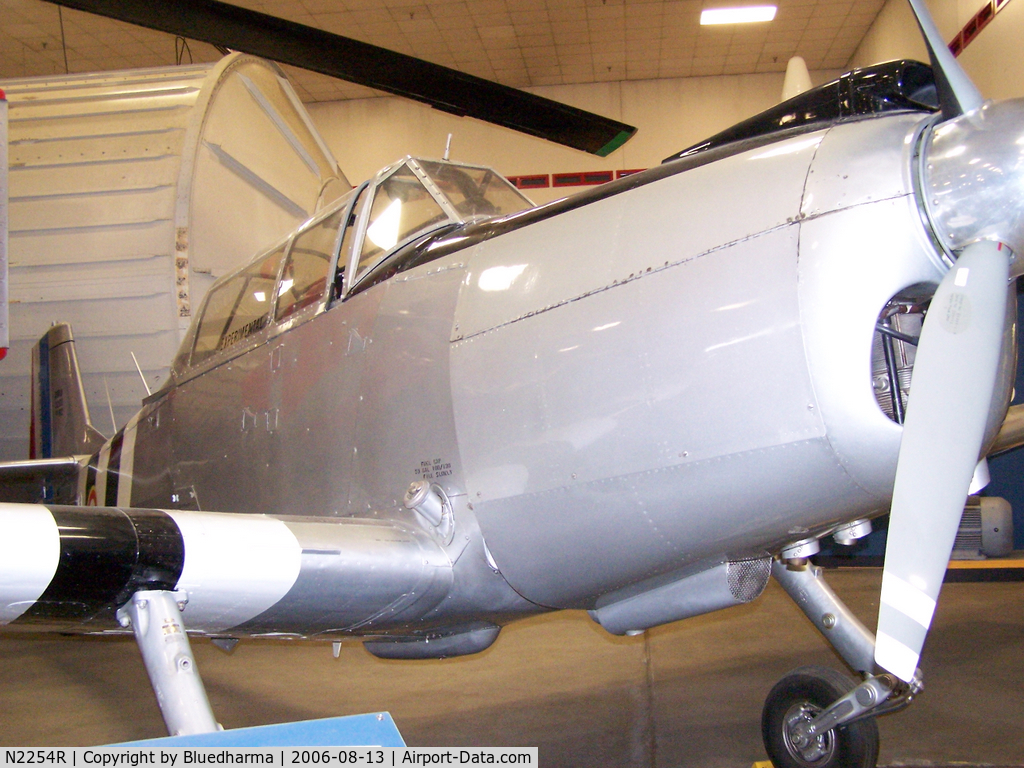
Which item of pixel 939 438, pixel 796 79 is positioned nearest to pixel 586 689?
pixel 939 438

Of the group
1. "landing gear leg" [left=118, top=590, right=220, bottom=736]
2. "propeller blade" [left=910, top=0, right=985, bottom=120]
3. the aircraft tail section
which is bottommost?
"landing gear leg" [left=118, top=590, right=220, bottom=736]

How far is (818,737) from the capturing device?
298 centimetres

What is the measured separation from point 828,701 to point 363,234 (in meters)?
2.46

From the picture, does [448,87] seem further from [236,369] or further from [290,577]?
[290,577]

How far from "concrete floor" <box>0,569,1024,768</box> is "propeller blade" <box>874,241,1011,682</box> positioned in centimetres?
182

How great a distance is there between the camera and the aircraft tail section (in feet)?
20.7

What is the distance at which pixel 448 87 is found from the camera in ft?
19.3

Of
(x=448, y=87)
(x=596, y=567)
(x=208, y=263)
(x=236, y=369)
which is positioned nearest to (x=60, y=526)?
(x=596, y=567)

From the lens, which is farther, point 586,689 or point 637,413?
point 586,689

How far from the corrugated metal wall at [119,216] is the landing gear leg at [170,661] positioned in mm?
4842

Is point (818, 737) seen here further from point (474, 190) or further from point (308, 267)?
point (308, 267)

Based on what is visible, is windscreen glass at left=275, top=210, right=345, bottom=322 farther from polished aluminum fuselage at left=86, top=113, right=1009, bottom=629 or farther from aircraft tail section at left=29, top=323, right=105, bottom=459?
aircraft tail section at left=29, top=323, right=105, bottom=459

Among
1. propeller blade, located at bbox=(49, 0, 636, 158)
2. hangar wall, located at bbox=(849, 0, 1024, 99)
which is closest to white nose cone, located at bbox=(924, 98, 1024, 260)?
propeller blade, located at bbox=(49, 0, 636, 158)

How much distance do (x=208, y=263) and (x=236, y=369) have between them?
134 inches
